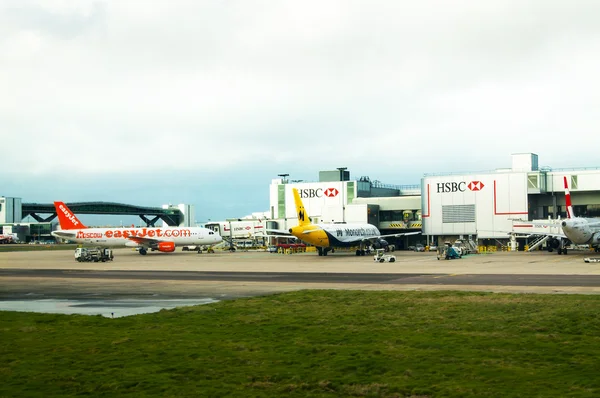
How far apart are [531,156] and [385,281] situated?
277 feet

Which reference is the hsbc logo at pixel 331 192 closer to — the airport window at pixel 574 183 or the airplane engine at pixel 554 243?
the airport window at pixel 574 183

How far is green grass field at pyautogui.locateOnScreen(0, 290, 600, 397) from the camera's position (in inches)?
580

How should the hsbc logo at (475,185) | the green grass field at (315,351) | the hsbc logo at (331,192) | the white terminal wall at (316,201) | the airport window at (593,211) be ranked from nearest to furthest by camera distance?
the green grass field at (315,351)
the airport window at (593,211)
the hsbc logo at (475,185)
the white terminal wall at (316,201)
the hsbc logo at (331,192)

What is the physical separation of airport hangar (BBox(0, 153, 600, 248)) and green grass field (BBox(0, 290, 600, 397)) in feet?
295

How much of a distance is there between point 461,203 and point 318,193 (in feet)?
105

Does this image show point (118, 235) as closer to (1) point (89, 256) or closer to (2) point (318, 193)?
(1) point (89, 256)

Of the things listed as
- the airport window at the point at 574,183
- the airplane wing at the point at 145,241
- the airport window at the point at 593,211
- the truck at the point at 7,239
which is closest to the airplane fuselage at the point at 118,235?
the airplane wing at the point at 145,241

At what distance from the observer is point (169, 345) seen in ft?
66.3

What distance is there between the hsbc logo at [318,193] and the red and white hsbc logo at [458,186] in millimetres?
23453

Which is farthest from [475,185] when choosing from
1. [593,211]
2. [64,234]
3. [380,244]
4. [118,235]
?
[64,234]

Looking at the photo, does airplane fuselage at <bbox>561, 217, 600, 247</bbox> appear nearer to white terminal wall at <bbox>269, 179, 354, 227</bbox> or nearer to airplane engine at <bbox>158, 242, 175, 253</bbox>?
white terminal wall at <bbox>269, 179, 354, 227</bbox>

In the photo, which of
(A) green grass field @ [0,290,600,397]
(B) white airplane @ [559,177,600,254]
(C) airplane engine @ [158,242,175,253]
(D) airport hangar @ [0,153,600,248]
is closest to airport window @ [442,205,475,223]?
(D) airport hangar @ [0,153,600,248]

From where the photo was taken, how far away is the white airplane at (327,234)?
298 ft

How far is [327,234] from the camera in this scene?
9281 cm
